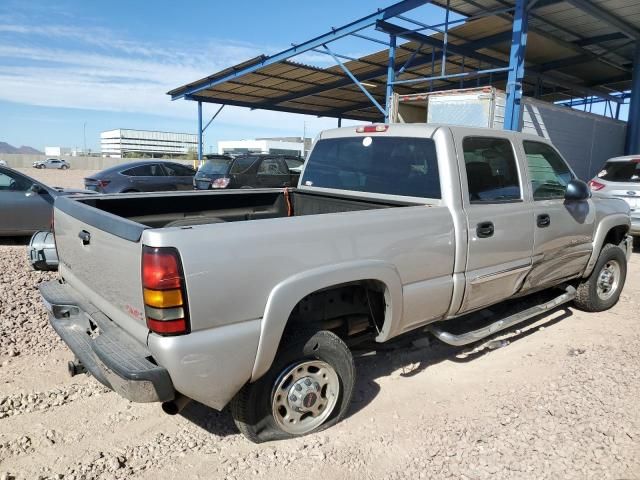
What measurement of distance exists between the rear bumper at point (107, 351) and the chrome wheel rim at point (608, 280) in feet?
15.6

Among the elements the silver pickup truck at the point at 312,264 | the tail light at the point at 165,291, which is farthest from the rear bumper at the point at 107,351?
the tail light at the point at 165,291

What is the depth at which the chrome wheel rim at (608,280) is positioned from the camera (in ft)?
17.4

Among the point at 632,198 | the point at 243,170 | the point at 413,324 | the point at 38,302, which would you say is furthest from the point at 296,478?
the point at 243,170

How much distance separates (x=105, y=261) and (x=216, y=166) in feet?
34.9

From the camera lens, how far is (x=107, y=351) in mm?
2475

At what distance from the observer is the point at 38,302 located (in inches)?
192

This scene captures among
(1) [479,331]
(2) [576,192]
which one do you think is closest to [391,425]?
(1) [479,331]

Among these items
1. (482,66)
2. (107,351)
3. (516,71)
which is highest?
(482,66)

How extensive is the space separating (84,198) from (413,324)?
2492 mm

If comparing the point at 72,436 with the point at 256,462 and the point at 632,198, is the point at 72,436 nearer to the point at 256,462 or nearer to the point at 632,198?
the point at 256,462

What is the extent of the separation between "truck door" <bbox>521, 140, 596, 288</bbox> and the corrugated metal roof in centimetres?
797

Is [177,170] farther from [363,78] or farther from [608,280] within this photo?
[608,280]

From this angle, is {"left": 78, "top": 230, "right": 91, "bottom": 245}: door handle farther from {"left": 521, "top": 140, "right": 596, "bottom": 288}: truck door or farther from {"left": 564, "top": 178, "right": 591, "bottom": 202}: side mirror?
{"left": 564, "top": 178, "right": 591, "bottom": 202}: side mirror

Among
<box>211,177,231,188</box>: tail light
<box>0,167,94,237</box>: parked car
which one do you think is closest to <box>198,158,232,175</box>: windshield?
<box>211,177,231,188</box>: tail light
